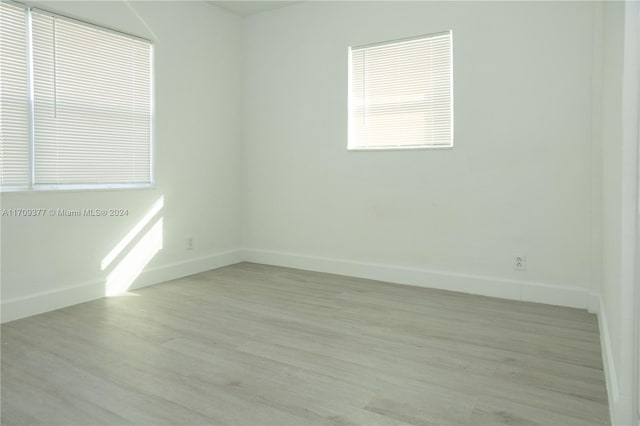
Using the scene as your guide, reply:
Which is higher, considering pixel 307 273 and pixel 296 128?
pixel 296 128

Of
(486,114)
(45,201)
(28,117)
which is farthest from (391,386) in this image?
(28,117)

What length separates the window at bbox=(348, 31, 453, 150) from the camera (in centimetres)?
407

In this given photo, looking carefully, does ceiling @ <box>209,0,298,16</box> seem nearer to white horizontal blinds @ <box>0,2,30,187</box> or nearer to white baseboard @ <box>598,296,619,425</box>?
white horizontal blinds @ <box>0,2,30,187</box>

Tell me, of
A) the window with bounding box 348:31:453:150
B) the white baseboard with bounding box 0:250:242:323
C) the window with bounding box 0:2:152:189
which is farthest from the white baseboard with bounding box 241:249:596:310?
the window with bounding box 0:2:152:189

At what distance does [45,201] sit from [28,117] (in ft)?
2.02

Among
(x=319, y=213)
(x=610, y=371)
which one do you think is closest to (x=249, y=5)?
(x=319, y=213)

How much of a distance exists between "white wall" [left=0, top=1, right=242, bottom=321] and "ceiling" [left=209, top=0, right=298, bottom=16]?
115 millimetres

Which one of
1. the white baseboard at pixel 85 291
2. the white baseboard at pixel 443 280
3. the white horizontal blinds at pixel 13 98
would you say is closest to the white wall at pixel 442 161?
the white baseboard at pixel 443 280

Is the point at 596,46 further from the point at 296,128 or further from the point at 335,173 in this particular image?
the point at 296,128

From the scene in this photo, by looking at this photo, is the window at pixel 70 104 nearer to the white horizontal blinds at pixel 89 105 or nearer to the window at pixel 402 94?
the white horizontal blinds at pixel 89 105

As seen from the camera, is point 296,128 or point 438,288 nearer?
point 438,288

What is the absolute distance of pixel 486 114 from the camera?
3840mm

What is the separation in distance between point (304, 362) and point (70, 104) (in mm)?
2721

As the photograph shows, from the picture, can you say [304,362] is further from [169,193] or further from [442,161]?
[169,193]
